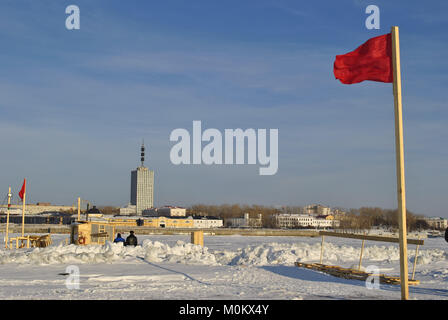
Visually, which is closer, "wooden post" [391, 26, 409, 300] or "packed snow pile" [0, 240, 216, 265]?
"wooden post" [391, 26, 409, 300]

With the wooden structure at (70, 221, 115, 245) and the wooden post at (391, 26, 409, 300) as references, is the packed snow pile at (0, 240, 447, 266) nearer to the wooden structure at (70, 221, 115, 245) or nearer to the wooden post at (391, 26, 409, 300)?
the wooden structure at (70, 221, 115, 245)

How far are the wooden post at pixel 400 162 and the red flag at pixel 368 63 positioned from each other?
0.18 m

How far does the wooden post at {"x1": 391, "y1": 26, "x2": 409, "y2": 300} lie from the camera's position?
9625mm

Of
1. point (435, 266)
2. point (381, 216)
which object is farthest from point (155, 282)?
point (381, 216)

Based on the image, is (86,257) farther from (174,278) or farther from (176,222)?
(176,222)

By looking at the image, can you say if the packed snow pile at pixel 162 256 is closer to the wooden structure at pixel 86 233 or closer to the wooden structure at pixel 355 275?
the wooden structure at pixel 86 233

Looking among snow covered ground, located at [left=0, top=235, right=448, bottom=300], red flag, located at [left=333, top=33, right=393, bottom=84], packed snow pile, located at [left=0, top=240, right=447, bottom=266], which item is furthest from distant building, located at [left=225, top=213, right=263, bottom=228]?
red flag, located at [left=333, top=33, right=393, bottom=84]

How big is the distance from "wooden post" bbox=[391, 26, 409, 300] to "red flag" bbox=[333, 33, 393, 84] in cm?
18

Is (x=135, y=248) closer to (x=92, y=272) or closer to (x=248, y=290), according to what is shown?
(x=92, y=272)

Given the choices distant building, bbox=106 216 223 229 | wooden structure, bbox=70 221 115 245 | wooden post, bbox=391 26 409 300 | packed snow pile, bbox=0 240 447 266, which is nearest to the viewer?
wooden post, bbox=391 26 409 300

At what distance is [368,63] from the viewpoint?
1051 centimetres

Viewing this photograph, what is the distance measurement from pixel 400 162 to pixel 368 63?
221 cm

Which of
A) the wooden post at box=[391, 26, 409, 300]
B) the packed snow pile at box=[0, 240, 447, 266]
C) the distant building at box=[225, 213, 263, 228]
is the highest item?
the wooden post at box=[391, 26, 409, 300]

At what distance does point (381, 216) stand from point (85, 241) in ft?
535
